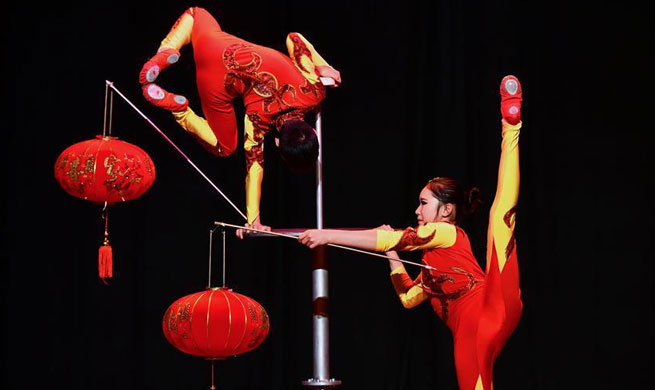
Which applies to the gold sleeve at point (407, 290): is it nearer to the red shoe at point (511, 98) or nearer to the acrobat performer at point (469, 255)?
the acrobat performer at point (469, 255)

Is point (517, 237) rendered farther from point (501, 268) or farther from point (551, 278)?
point (501, 268)

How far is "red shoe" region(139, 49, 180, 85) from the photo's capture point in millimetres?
3037

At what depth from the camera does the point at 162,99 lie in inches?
121

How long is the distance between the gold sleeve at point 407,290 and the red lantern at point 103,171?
99 cm

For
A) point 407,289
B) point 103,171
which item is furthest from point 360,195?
point 103,171

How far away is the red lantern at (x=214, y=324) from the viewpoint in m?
3.03

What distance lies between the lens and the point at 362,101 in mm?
4414

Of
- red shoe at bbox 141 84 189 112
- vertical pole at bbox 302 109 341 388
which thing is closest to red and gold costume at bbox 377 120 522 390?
vertical pole at bbox 302 109 341 388

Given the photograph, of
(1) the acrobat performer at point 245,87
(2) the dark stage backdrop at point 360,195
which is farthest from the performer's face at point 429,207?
(2) the dark stage backdrop at point 360,195

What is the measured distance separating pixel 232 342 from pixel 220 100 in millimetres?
861

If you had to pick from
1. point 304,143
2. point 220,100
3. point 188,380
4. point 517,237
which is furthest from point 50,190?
point 517,237

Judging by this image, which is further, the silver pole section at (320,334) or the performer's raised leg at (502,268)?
the silver pole section at (320,334)

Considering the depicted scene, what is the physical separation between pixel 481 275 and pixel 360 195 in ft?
4.70

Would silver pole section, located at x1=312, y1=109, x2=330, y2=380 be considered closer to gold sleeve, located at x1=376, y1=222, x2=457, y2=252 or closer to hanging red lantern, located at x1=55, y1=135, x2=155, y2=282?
gold sleeve, located at x1=376, y1=222, x2=457, y2=252
